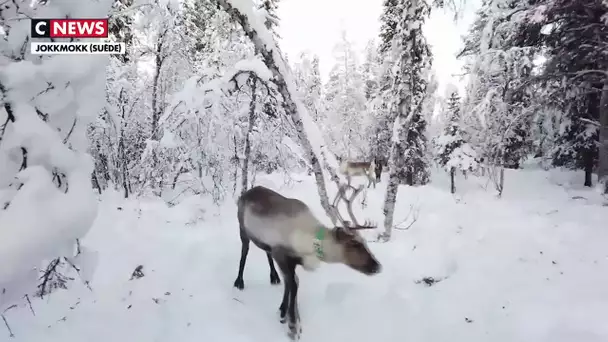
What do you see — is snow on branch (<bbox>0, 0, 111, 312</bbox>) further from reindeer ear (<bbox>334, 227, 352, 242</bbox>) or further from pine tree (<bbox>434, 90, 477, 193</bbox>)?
pine tree (<bbox>434, 90, 477, 193</bbox>)

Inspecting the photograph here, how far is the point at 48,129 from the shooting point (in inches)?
116

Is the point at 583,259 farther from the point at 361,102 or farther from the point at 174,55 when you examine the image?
the point at 361,102

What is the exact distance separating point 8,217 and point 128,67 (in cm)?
1039

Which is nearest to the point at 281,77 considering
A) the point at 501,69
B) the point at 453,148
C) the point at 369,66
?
the point at 501,69

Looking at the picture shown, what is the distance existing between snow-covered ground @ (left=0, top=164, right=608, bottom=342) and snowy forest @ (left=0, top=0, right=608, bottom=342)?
52 millimetres

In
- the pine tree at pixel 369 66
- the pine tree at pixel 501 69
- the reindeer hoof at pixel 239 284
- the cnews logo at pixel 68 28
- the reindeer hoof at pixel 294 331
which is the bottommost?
the reindeer hoof at pixel 294 331

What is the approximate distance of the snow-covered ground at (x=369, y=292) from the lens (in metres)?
3.62

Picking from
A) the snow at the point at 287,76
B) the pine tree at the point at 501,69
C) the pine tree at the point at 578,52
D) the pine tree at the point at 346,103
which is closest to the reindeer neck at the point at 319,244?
the snow at the point at 287,76

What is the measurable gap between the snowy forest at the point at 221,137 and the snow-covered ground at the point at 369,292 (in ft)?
0.17

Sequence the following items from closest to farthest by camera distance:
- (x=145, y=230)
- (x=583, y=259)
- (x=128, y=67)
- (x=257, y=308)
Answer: (x=257, y=308), (x=583, y=259), (x=145, y=230), (x=128, y=67)

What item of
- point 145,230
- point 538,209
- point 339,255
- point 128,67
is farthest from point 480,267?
point 128,67

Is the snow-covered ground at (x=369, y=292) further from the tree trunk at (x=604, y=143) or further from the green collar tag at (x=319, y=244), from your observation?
the tree trunk at (x=604, y=143)

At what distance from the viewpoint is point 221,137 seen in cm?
968

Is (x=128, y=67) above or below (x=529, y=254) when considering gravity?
above
